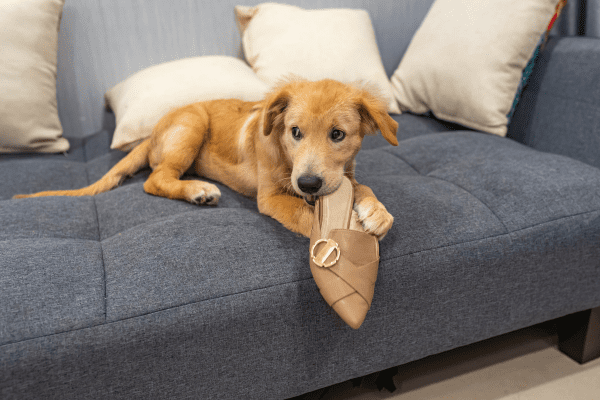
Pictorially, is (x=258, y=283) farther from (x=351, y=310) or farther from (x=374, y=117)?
(x=374, y=117)

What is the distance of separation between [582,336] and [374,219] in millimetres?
928

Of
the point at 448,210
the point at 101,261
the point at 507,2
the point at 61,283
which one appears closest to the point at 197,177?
the point at 101,261

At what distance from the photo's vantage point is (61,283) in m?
0.95

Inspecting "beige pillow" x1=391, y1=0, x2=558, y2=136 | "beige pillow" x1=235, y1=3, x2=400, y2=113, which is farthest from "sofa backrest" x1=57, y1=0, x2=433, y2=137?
"beige pillow" x1=391, y1=0, x2=558, y2=136

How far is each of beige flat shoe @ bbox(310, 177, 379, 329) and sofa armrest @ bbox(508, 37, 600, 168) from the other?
1232 mm

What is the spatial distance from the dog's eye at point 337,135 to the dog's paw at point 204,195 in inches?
16.8

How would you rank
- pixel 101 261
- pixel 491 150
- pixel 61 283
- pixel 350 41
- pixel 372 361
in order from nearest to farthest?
1. pixel 61 283
2. pixel 101 261
3. pixel 372 361
4. pixel 491 150
5. pixel 350 41

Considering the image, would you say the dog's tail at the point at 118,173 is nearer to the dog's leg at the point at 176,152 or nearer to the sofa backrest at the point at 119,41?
the dog's leg at the point at 176,152

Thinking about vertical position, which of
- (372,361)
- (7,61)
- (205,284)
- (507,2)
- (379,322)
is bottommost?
(372,361)

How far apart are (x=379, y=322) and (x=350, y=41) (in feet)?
5.26

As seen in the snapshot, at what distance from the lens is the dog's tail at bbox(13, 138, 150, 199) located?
1576 mm

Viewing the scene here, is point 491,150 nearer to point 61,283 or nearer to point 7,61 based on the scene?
point 61,283

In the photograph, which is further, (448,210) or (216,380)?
(448,210)

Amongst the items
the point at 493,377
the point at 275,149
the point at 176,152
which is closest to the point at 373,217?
the point at 275,149
